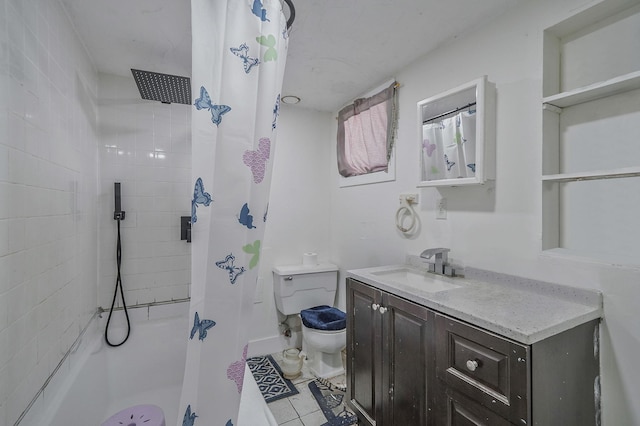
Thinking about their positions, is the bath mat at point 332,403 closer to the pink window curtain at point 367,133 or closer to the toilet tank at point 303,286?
the toilet tank at point 303,286

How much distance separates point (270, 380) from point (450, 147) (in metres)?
2.12

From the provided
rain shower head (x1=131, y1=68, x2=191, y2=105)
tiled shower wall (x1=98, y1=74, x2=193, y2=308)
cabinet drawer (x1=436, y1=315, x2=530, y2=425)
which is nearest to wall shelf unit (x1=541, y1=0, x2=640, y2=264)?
cabinet drawer (x1=436, y1=315, x2=530, y2=425)

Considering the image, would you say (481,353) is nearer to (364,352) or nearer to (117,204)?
(364,352)

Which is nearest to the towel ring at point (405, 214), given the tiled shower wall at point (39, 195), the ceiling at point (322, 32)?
the ceiling at point (322, 32)

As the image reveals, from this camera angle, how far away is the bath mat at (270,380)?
77.8 inches

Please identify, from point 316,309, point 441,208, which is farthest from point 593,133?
point 316,309

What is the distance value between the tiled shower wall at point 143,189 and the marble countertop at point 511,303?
1.67 metres

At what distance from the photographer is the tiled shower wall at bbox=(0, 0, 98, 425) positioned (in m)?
0.92

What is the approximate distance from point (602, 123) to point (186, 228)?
8.32 ft

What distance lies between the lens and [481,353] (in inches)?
38.9

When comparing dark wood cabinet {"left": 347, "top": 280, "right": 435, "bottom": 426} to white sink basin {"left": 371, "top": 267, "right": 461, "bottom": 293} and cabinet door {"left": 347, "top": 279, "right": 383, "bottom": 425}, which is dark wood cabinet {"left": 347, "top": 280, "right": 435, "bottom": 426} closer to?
cabinet door {"left": 347, "top": 279, "right": 383, "bottom": 425}

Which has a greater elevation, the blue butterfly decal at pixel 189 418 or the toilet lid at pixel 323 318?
the blue butterfly decal at pixel 189 418

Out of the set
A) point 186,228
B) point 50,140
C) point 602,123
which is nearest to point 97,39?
point 50,140

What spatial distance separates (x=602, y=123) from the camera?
113 centimetres
